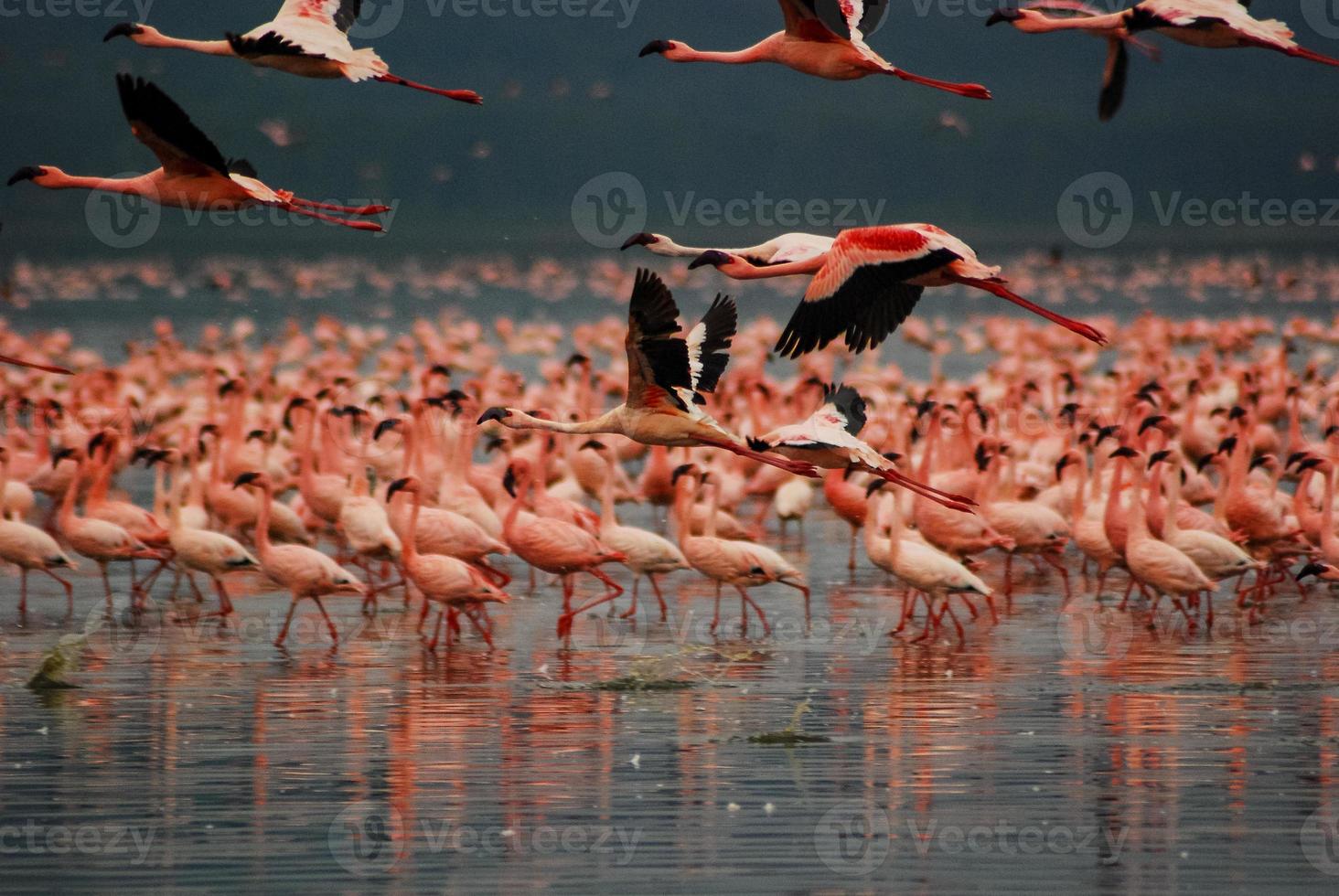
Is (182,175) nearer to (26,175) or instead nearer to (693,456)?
(26,175)

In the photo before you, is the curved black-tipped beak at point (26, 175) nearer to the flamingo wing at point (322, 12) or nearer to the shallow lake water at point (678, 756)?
the flamingo wing at point (322, 12)

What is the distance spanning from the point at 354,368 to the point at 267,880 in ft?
62.2

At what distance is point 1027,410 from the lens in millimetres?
21438

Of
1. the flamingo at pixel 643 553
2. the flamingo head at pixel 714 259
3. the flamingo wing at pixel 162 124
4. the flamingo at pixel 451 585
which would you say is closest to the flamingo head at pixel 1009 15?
the flamingo head at pixel 714 259

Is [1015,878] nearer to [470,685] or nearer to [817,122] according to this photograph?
[470,685]

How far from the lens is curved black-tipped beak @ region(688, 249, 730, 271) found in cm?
993

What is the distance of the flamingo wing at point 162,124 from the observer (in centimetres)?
994

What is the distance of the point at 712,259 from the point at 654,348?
908 mm

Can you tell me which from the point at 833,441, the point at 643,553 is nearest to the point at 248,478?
the point at 643,553

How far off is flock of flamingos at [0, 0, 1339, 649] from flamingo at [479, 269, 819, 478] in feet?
0.07

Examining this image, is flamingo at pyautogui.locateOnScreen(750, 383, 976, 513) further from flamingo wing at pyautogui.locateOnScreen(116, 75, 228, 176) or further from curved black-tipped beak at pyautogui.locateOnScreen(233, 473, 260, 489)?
curved black-tipped beak at pyautogui.locateOnScreen(233, 473, 260, 489)

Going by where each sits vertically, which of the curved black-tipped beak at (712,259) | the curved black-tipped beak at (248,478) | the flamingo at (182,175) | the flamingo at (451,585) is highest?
the flamingo at (182,175)

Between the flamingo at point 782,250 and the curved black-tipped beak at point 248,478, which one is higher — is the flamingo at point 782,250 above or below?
above

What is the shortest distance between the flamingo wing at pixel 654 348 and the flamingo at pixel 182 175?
153 cm
